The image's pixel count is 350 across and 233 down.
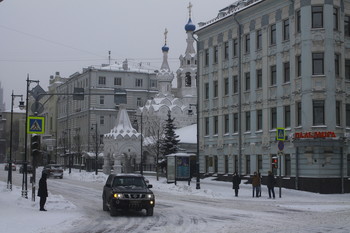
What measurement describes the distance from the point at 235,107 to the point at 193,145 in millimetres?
17237

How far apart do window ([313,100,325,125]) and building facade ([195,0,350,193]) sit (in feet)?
0.22

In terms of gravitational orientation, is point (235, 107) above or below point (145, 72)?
below

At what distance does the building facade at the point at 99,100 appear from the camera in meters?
102

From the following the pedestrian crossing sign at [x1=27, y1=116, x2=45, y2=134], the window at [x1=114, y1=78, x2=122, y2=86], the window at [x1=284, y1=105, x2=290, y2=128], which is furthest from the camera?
the window at [x1=114, y1=78, x2=122, y2=86]

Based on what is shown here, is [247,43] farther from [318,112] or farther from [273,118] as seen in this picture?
[318,112]

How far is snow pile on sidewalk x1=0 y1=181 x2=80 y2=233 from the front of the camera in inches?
674

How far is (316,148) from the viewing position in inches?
1473

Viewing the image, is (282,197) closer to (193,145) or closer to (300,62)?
(300,62)


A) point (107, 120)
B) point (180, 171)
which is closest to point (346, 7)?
point (180, 171)

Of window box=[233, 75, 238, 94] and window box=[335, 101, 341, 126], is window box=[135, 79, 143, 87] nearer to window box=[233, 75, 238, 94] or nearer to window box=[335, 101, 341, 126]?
window box=[233, 75, 238, 94]

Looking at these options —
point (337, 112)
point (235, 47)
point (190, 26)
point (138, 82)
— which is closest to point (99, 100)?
point (138, 82)

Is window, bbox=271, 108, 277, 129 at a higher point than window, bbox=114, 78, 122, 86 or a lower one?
lower

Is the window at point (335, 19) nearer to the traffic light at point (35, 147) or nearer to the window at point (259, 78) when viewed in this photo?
the window at point (259, 78)

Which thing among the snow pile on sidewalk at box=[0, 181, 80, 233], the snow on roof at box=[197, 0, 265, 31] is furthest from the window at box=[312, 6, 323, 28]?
the snow pile on sidewalk at box=[0, 181, 80, 233]
